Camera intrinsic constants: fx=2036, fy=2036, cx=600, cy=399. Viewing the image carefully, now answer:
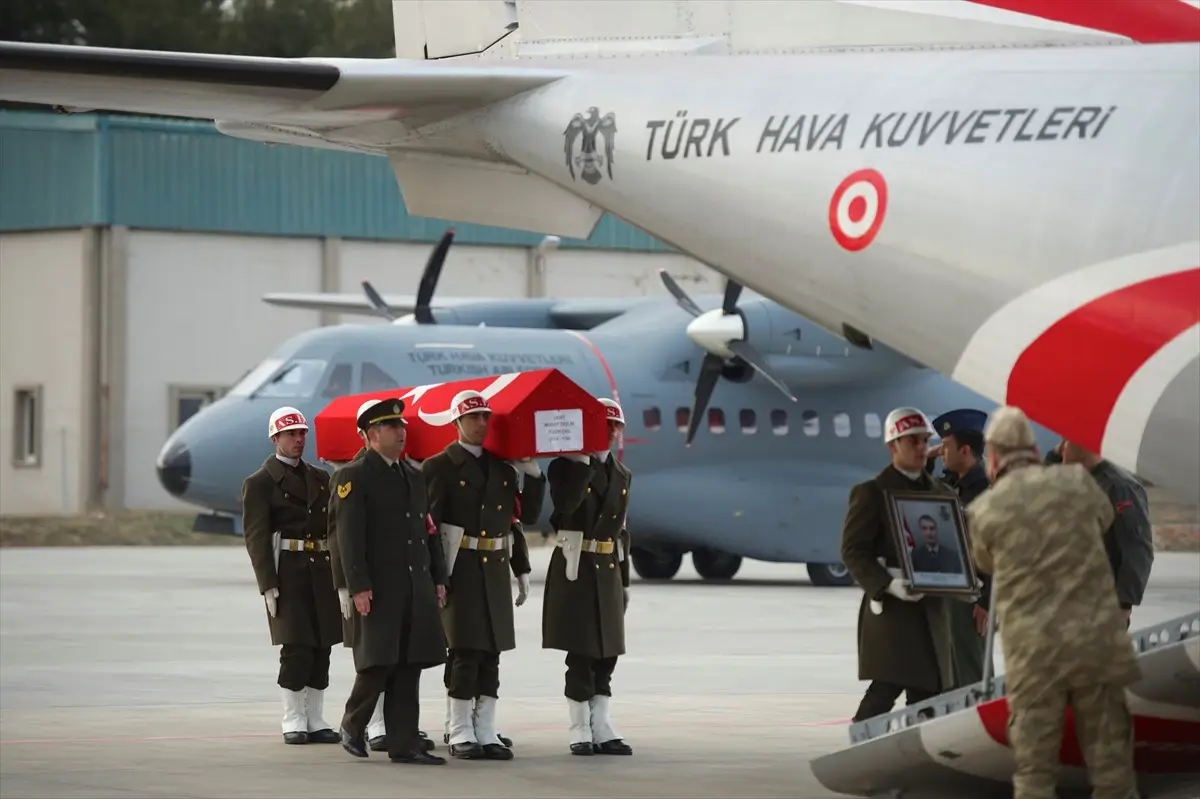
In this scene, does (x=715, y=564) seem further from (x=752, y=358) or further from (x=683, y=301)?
(x=752, y=358)

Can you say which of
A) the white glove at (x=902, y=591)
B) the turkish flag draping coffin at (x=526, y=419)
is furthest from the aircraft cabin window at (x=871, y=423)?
the white glove at (x=902, y=591)

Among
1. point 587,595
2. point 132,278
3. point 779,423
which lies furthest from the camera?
point 132,278

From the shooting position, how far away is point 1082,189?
7492mm

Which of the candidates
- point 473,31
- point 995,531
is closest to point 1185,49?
point 995,531

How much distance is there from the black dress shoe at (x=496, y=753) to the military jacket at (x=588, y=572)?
1.88ft

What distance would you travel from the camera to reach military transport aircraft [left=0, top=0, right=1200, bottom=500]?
7.35m

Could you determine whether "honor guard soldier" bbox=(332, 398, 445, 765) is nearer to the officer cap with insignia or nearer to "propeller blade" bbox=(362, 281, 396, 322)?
the officer cap with insignia

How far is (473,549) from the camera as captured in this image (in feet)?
34.1

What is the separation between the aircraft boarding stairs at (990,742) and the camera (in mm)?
7559

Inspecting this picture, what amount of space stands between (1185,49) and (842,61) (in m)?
1.51

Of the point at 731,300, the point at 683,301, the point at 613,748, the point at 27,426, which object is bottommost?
the point at 613,748

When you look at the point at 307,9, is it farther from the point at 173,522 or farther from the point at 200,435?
the point at 200,435

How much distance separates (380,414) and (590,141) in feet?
6.04

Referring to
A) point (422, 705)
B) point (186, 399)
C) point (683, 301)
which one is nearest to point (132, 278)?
point (186, 399)
